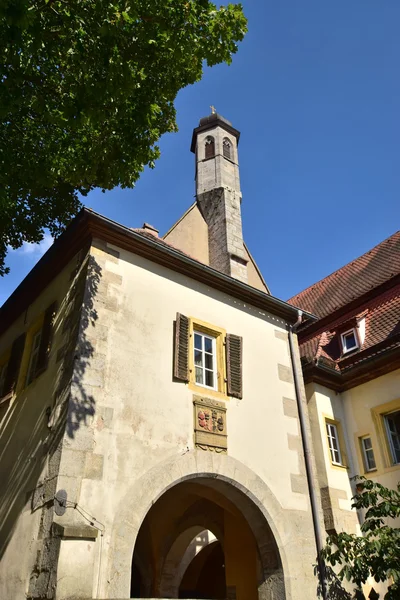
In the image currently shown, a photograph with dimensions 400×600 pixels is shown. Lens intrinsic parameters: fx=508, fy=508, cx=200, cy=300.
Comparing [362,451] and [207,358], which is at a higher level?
[207,358]

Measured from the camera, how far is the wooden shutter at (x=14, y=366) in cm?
934

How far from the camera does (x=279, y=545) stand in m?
8.09

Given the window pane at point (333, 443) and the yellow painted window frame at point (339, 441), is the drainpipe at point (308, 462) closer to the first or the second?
the yellow painted window frame at point (339, 441)

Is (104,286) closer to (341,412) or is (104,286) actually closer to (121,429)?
(121,429)

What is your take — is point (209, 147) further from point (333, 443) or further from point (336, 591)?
point (336, 591)

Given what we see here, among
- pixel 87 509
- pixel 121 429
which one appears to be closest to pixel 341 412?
pixel 121 429

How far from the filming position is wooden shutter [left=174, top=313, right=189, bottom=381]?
324 inches

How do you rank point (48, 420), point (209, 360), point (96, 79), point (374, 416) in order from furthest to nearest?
point (374, 416)
point (209, 360)
point (48, 420)
point (96, 79)

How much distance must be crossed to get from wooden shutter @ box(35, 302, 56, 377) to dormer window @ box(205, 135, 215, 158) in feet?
34.9

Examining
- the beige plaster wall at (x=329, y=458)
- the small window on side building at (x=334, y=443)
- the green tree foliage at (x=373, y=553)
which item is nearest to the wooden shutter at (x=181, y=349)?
the green tree foliage at (x=373, y=553)

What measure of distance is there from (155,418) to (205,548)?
605cm

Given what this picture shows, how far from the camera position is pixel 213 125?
1864 centimetres

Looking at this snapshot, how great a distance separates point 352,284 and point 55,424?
1065 centimetres

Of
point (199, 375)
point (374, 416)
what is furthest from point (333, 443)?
point (199, 375)
